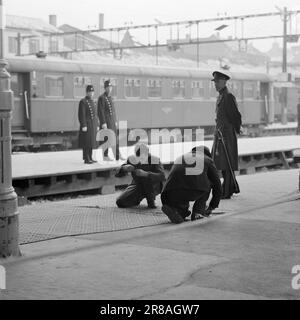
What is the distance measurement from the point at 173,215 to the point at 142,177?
4.93ft

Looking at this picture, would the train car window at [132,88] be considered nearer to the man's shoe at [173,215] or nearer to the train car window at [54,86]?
the train car window at [54,86]

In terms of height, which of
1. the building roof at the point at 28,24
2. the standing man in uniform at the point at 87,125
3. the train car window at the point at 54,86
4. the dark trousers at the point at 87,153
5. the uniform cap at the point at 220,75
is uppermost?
the building roof at the point at 28,24

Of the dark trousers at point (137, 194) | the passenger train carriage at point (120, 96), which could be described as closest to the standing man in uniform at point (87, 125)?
the dark trousers at point (137, 194)

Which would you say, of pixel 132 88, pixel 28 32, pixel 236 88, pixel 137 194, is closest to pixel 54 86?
pixel 132 88

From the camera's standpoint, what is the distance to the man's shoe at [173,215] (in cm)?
889

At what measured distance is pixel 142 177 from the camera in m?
10.3

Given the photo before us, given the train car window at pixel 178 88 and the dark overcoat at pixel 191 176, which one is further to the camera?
the train car window at pixel 178 88

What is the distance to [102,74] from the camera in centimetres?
2572

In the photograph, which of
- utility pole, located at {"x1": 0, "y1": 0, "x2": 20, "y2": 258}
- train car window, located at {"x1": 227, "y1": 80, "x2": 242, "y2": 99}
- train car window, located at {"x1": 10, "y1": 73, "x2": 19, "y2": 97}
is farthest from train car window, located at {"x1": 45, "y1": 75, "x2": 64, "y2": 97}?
utility pole, located at {"x1": 0, "y1": 0, "x2": 20, "y2": 258}

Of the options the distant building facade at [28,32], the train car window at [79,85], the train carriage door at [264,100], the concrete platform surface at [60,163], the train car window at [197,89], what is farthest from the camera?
the distant building facade at [28,32]

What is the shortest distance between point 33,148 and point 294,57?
91921 mm

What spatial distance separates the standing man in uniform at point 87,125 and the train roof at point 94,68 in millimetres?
6294
